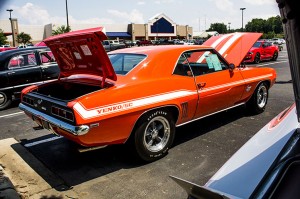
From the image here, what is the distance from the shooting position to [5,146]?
5094mm

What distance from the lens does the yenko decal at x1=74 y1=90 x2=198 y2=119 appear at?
3451 mm

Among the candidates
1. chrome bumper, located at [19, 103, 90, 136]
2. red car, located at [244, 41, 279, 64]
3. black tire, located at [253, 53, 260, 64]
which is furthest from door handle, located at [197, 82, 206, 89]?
black tire, located at [253, 53, 260, 64]

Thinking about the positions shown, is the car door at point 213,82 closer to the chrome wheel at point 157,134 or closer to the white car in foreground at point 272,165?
the chrome wheel at point 157,134

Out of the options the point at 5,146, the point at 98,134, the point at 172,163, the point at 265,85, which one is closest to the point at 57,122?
the point at 98,134

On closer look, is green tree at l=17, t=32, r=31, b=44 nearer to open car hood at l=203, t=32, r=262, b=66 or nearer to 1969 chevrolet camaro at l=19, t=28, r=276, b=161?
open car hood at l=203, t=32, r=262, b=66

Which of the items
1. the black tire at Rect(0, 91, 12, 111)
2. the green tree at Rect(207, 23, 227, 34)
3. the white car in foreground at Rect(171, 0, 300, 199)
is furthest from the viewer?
the green tree at Rect(207, 23, 227, 34)

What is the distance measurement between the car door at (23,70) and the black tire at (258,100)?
5.81 meters

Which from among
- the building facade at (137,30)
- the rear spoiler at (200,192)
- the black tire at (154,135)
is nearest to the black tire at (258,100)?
the black tire at (154,135)

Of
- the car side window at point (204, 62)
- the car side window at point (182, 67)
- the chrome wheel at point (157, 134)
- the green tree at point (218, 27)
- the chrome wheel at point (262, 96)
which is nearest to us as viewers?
the chrome wheel at point (157, 134)

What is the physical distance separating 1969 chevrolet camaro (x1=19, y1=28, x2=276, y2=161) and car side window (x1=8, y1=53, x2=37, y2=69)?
4.02m

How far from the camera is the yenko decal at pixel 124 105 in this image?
3451 mm

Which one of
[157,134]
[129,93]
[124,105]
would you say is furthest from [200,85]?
[124,105]

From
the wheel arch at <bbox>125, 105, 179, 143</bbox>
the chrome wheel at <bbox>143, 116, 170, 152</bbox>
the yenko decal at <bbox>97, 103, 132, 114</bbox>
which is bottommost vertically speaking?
the chrome wheel at <bbox>143, 116, 170, 152</bbox>

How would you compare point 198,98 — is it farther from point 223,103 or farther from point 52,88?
point 52,88
